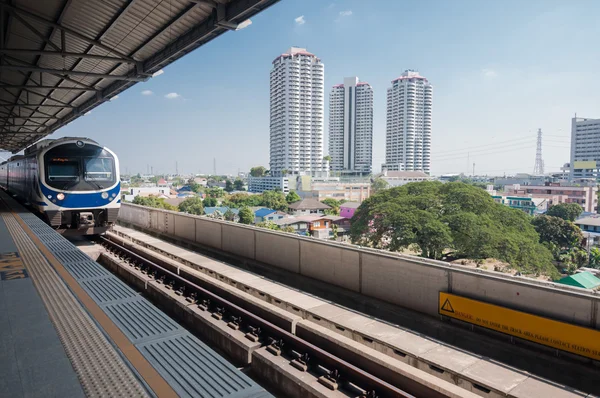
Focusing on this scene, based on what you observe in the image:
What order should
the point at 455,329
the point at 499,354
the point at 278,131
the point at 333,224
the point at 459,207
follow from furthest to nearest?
the point at 278,131, the point at 333,224, the point at 459,207, the point at 455,329, the point at 499,354

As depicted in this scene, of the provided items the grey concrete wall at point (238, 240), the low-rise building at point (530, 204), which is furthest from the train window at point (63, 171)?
the low-rise building at point (530, 204)

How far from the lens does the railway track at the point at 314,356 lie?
15.6 feet

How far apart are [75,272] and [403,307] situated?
613 cm

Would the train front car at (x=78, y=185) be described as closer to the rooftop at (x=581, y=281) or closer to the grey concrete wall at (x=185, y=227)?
the grey concrete wall at (x=185, y=227)

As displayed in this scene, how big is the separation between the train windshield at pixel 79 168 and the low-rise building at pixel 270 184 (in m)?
93.5

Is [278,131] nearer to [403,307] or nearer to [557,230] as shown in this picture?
[557,230]

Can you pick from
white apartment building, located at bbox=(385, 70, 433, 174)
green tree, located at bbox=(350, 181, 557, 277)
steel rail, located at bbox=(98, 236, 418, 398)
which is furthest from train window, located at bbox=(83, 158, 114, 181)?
white apartment building, located at bbox=(385, 70, 433, 174)

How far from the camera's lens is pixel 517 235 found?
24.8m

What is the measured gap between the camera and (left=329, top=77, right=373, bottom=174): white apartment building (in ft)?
505

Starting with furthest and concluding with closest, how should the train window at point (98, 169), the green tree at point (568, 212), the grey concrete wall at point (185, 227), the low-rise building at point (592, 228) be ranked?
1. the green tree at point (568, 212)
2. the low-rise building at point (592, 228)
3. the grey concrete wall at point (185, 227)
4. the train window at point (98, 169)

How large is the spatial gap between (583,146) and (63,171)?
545ft

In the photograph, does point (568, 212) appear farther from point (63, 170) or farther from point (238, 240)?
point (63, 170)

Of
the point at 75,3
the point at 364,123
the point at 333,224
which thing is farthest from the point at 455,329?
the point at 364,123

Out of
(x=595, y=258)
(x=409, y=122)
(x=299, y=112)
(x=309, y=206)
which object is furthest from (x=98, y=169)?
(x=409, y=122)
